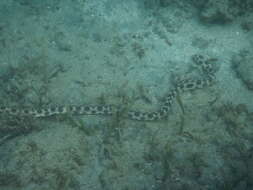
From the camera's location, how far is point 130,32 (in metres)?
11.3

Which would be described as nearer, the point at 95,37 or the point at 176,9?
the point at 95,37

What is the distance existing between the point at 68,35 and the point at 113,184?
5.66 m

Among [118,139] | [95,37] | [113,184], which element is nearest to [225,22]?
[95,37]

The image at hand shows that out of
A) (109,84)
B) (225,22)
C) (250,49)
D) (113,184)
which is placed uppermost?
(225,22)

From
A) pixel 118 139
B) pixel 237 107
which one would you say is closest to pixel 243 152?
pixel 237 107

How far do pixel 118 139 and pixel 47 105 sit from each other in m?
2.10

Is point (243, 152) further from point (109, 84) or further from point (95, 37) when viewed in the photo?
point (95, 37)

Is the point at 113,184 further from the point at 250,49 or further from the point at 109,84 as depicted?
the point at 250,49

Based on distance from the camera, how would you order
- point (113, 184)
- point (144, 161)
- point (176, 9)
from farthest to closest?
point (176, 9) → point (144, 161) → point (113, 184)

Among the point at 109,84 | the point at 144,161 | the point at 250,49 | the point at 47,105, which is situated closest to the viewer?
the point at 144,161

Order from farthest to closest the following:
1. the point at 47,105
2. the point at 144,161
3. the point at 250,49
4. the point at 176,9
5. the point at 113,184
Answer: the point at 176,9 < the point at 250,49 < the point at 47,105 < the point at 144,161 < the point at 113,184

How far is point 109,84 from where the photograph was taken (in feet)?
31.4

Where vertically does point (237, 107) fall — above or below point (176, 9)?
below

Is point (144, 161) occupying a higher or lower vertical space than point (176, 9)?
lower
